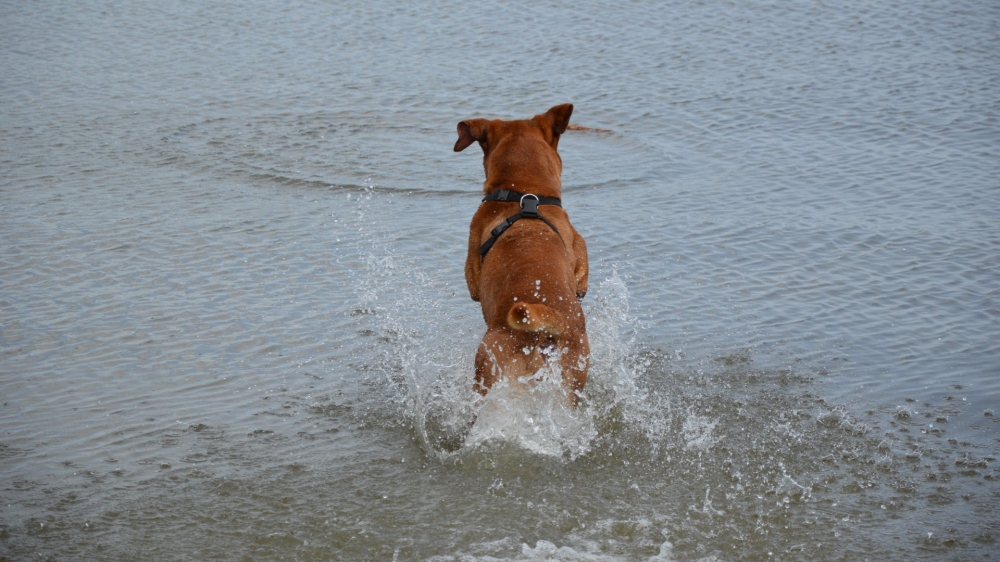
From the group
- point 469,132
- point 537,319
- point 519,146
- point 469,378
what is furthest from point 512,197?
point 537,319

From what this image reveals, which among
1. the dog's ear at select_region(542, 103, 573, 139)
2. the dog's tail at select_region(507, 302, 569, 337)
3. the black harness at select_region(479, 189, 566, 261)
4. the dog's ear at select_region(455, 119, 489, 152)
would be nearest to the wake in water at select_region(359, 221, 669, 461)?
the dog's tail at select_region(507, 302, 569, 337)

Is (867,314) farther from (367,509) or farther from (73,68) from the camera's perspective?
(73,68)

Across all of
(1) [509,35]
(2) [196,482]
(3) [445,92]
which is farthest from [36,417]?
(1) [509,35]

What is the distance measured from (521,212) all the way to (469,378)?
1032mm

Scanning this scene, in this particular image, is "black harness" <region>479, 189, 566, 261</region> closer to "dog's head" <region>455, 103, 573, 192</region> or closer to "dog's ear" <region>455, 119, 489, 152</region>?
"dog's head" <region>455, 103, 573, 192</region>

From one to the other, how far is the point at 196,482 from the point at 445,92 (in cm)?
817

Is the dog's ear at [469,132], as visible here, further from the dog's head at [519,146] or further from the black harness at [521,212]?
the black harness at [521,212]

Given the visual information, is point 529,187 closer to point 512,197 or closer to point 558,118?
point 512,197

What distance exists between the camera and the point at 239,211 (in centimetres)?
823

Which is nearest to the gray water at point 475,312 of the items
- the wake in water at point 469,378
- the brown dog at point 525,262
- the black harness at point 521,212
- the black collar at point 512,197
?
the wake in water at point 469,378

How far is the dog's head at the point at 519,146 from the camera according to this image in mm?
5355

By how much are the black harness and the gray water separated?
2.72 feet

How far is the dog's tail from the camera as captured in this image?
400 centimetres

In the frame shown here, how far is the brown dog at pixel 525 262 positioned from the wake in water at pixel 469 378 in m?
0.11
